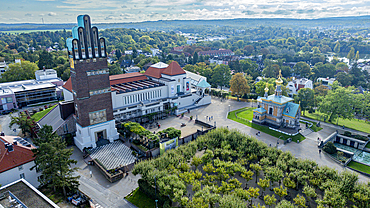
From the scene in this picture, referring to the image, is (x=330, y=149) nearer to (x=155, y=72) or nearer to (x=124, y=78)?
(x=155, y=72)

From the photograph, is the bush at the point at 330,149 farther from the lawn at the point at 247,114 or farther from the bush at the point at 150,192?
the bush at the point at 150,192

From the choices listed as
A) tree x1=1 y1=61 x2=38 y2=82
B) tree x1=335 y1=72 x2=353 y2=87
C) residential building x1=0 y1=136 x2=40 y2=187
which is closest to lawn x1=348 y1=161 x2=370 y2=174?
residential building x1=0 y1=136 x2=40 y2=187

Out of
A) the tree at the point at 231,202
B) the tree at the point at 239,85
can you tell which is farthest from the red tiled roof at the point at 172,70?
the tree at the point at 231,202

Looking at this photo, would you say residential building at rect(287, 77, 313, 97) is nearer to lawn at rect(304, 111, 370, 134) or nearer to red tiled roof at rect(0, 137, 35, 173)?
lawn at rect(304, 111, 370, 134)

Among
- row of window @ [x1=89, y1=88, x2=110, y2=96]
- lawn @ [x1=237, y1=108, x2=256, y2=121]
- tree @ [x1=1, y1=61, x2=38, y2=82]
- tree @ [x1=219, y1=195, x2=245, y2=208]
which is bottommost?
lawn @ [x1=237, y1=108, x2=256, y2=121]

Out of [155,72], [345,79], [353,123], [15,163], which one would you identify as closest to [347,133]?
[353,123]

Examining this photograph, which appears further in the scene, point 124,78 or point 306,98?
point 124,78

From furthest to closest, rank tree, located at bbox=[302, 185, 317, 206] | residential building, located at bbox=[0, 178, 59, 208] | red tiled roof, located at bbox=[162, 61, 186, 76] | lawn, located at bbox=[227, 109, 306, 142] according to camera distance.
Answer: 1. red tiled roof, located at bbox=[162, 61, 186, 76]
2. lawn, located at bbox=[227, 109, 306, 142]
3. tree, located at bbox=[302, 185, 317, 206]
4. residential building, located at bbox=[0, 178, 59, 208]
